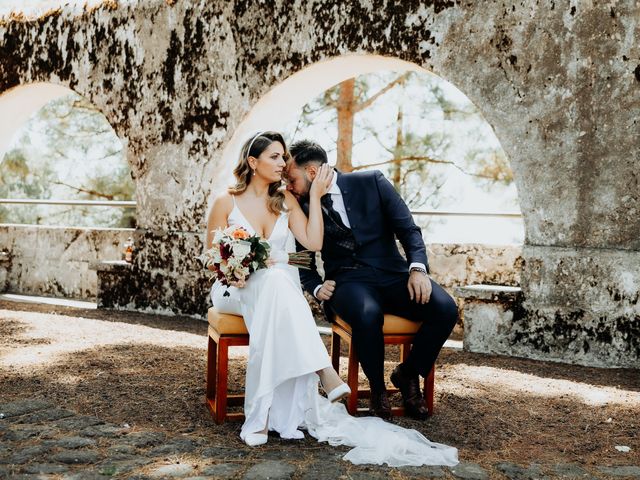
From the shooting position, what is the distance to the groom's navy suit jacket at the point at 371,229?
3.90 m

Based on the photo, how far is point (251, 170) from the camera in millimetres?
3879

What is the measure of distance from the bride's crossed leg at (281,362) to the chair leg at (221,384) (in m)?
0.15

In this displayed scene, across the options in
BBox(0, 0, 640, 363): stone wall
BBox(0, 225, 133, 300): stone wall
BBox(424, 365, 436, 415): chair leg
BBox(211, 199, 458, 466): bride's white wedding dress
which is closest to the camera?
BBox(211, 199, 458, 466): bride's white wedding dress

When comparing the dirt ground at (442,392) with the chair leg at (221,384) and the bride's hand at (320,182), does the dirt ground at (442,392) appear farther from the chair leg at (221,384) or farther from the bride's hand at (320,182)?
the bride's hand at (320,182)

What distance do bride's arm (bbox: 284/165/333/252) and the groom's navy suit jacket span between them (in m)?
0.12

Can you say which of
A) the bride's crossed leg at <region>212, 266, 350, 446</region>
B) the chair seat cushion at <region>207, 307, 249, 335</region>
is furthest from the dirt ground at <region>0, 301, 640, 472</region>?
the chair seat cushion at <region>207, 307, 249, 335</region>

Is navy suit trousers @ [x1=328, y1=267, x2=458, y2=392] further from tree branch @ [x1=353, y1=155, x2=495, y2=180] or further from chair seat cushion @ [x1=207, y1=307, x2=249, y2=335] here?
tree branch @ [x1=353, y1=155, x2=495, y2=180]

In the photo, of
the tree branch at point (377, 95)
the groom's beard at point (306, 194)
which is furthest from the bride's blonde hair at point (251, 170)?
the tree branch at point (377, 95)

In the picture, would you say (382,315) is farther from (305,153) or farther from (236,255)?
(305,153)

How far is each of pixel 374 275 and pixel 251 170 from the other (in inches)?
34.7

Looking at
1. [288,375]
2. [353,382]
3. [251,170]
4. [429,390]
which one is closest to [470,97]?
[251,170]

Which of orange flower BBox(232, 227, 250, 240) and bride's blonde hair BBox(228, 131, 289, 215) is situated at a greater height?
bride's blonde hair BBox(228, 131, 289, 215)

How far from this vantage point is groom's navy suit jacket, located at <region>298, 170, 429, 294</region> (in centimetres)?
390

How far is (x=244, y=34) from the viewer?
20.8ft
